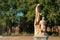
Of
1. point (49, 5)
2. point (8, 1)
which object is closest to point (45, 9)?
point (49, 5)

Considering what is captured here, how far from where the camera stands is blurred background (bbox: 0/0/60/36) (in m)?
46.1

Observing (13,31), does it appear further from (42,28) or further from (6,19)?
(42,28)

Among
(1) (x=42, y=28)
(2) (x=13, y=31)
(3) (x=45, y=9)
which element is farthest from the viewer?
(2) (x=13, y=31)

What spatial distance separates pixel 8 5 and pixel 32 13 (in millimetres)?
5822

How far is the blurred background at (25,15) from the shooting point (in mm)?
46125

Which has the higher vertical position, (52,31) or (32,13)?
(32,13)

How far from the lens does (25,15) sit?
163 ft

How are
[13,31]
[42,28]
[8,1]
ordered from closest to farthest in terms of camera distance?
[42,28] → [8,1] → [13,31]

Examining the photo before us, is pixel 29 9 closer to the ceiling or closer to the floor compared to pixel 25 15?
closer to the ceiling

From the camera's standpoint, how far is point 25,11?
48.7 meters

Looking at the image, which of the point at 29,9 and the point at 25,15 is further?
the point at 25,15

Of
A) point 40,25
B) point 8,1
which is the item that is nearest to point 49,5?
point 8,1

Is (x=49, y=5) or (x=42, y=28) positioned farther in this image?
(x=49, y=5)

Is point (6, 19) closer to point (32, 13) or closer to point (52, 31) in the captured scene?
point (32, 13)
